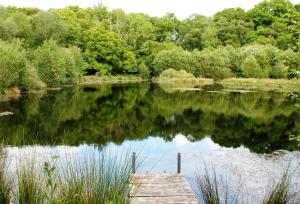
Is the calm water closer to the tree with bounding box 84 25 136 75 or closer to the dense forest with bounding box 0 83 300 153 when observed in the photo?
the dense forest with bounding box 0 83 300 153

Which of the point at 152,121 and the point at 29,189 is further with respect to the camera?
the point at 152,121

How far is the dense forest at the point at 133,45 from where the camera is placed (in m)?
39.3

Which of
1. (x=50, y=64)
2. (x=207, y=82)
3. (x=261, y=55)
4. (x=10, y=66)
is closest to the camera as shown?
(x=10, y=66)

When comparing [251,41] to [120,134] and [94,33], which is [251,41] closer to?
[94,33]

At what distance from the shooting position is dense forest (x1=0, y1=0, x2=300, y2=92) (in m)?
39.3

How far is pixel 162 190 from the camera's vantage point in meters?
7.71

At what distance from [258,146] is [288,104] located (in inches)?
572

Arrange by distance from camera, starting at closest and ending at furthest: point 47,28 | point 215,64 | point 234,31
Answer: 1. point 47,28
2. point 215,64
3. point 234,31

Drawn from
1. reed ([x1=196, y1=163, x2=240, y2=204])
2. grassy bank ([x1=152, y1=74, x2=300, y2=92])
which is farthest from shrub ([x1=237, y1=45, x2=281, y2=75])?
reed ([x1=196, y1=163, x2=240, y2=204])

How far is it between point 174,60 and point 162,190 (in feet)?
159

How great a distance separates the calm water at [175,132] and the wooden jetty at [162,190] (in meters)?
0.71

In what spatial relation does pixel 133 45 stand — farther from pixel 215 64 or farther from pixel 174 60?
pixel 215 64

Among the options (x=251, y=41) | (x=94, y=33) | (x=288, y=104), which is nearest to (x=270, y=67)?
(x=251, y=41)

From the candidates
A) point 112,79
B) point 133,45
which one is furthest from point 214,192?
point 133,45
